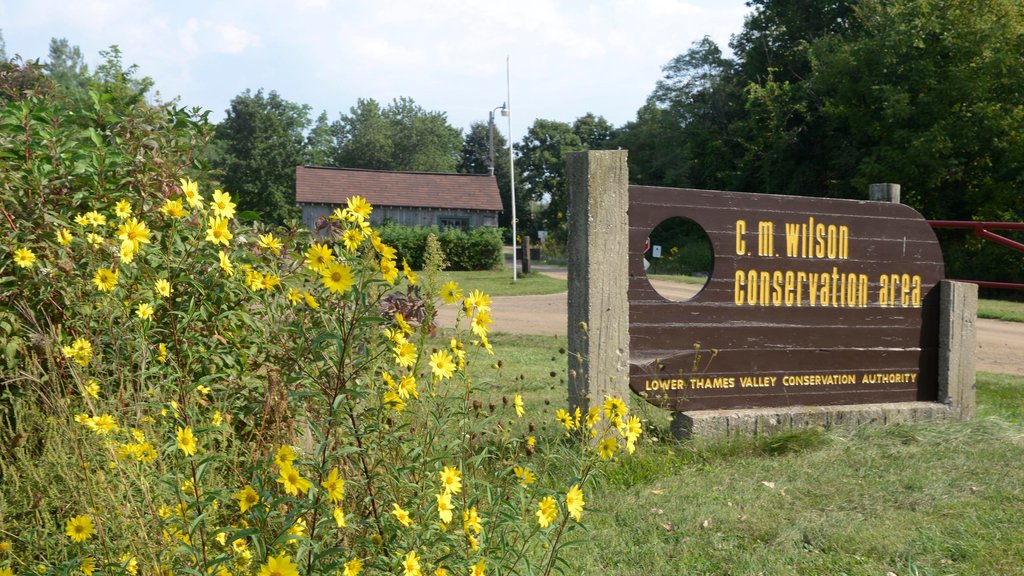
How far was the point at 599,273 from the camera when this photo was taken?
5.16m

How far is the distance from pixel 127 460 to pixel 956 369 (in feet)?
20.4

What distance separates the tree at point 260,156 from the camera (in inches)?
2349

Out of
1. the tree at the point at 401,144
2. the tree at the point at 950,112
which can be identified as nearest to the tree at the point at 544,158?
the tree at the point at 401,144

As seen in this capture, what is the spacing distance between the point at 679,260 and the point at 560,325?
65.9 ft

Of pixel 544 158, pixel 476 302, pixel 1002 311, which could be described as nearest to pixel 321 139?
pixel 544 158

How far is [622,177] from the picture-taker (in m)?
5.23

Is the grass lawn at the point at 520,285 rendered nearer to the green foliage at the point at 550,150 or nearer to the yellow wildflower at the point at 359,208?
the yellow wildflower at the point at 359,208

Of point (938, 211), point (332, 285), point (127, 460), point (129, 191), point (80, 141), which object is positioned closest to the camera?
point (332, 285)

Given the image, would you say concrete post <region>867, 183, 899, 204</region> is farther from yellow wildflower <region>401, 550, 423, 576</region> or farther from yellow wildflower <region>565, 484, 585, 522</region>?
yellow wildflower <region>401, 550, 423, 576</region>

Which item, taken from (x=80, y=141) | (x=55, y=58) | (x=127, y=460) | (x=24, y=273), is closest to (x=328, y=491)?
(x=127, y=460)

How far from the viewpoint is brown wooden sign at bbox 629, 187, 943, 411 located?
5.46 m

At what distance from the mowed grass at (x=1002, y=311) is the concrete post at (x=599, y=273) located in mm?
14122

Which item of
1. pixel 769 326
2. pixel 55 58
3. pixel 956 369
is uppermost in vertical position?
pixel 55 58

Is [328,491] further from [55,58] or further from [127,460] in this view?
[55,58]
